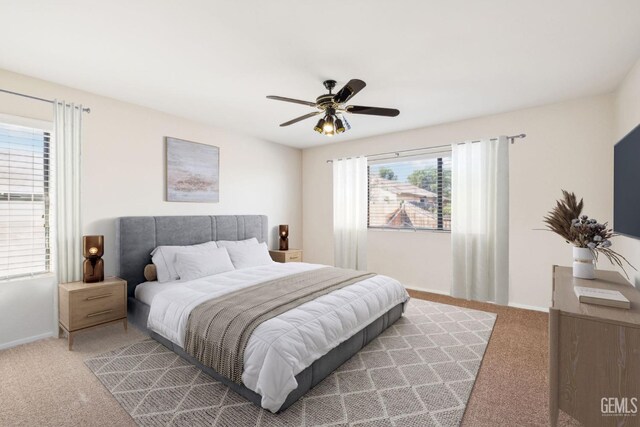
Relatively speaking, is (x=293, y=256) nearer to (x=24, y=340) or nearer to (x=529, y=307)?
(x=24, y=340)

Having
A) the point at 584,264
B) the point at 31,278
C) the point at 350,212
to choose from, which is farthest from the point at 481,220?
the point at 31,278

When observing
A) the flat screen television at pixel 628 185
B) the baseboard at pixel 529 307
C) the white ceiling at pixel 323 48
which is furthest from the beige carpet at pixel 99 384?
the white ceiling at pixel 323 48

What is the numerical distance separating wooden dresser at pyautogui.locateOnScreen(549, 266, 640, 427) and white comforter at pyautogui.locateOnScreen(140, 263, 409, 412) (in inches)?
53.0

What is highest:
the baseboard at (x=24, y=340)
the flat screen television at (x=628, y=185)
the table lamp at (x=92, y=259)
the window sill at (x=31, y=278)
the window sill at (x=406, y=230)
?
the flat screen television at (x=628, y=185)

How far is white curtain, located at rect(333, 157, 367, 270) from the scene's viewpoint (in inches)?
201

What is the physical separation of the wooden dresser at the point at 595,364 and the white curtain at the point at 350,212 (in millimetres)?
3492

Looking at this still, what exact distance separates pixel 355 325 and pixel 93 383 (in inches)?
79.9

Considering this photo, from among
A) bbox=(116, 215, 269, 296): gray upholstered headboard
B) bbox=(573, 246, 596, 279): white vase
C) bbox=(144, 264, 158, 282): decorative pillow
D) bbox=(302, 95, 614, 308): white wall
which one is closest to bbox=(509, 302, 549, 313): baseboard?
bbox=(302, 95, 614, 308): white wall

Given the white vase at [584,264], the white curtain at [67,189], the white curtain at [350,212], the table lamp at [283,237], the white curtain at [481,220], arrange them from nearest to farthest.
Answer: the white vase at [584,264] < the white curtain at [67,189] < the white curtain at [481,220] < the white curtain at [350,212] < the table lamp at [283,237]

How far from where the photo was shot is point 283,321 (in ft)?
6.85

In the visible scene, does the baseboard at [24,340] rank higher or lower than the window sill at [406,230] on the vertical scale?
lower

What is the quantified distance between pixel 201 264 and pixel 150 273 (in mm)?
588

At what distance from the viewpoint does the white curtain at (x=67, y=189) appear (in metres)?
2.90

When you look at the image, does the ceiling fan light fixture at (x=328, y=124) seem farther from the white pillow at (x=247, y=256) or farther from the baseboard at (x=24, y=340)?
the baseboard at (x=24, y=340)
